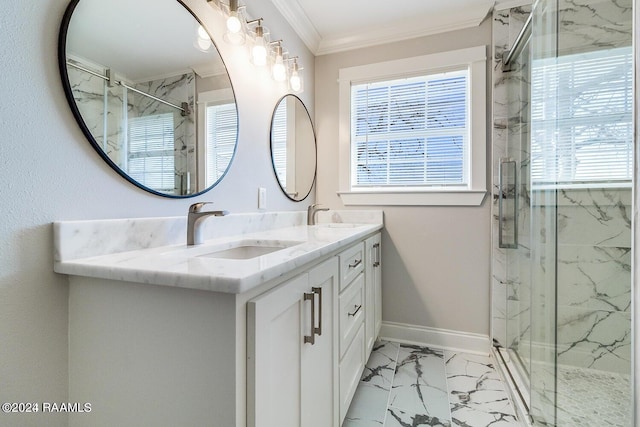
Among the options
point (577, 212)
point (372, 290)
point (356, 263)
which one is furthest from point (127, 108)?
point (577, 212)

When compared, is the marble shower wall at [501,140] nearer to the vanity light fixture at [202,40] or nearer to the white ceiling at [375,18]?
the white ceiling at [375,18]

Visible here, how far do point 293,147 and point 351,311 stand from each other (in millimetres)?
1173

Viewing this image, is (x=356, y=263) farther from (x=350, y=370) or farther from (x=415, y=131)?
(x=415, y=131)

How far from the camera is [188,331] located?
654 mm

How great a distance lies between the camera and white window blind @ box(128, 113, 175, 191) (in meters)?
0.99

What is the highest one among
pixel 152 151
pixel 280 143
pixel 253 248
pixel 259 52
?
pixel 259 52

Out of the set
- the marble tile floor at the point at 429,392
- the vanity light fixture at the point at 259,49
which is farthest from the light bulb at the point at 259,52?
the marble tile floor at the point at 429,392

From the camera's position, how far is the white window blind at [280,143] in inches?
72.1

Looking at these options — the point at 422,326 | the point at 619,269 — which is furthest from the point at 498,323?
the point at 619,269

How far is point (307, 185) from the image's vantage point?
2293mm

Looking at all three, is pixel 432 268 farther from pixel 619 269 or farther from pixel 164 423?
pixel 164 423

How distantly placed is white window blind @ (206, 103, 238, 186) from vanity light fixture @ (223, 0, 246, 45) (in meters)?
0.28

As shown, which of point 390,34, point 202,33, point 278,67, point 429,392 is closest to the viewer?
point 202,33

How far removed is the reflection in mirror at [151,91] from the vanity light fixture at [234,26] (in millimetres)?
101
